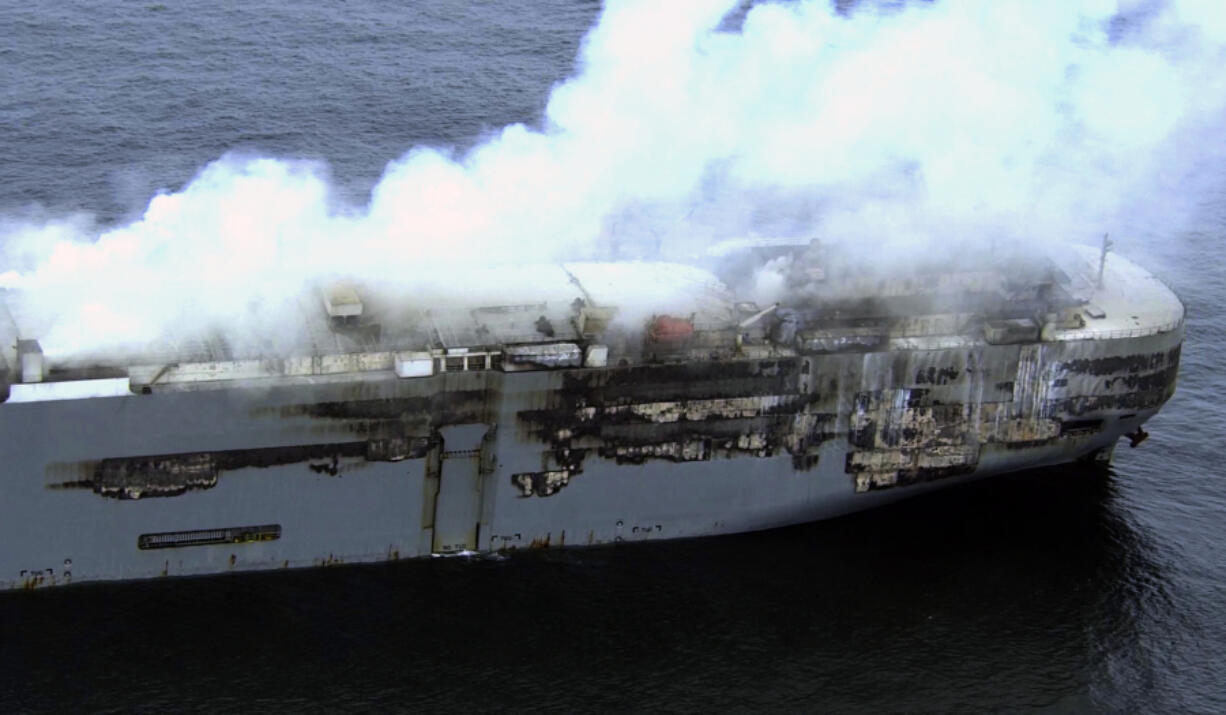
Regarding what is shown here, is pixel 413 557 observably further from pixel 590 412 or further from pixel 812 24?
pixel 812 24

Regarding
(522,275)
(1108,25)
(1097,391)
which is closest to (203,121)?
(522,275)

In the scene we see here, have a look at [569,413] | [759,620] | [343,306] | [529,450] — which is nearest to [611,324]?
[569,413]

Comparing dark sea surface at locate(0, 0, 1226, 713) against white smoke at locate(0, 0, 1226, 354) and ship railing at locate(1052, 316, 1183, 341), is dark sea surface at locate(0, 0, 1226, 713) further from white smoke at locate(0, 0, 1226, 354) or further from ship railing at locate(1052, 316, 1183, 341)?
white smoke at locate(0, 0, 1226, 354)

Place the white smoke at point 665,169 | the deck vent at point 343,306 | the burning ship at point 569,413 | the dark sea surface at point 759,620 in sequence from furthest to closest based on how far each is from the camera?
1. the white smoke at point 665,169
2. the deck vent at point 343,306
3. the burning ship at point 569,413
4. the dark sea surface at point 759,620

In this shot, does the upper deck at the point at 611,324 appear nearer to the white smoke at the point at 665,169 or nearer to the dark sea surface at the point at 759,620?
the white smoke at the point at 665,169

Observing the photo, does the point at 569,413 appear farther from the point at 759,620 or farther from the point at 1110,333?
the point at 1110,333

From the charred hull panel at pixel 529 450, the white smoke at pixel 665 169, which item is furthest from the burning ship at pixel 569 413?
the white smoke at pixel 665 169

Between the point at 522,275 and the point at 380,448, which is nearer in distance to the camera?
the point at 380,448
